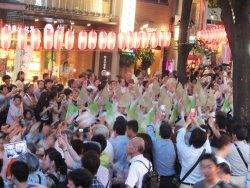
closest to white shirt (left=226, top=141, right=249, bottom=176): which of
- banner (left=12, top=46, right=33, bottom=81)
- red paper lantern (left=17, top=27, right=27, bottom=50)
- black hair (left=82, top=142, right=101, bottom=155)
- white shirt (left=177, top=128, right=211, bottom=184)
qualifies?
white shirt (left=177, top=128, right=211, bottom=184)

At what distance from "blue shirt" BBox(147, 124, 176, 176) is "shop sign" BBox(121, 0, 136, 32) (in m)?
16.4

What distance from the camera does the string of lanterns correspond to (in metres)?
16.2

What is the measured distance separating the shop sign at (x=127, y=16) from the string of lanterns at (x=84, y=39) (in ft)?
5.97

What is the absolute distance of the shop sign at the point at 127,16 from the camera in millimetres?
23781

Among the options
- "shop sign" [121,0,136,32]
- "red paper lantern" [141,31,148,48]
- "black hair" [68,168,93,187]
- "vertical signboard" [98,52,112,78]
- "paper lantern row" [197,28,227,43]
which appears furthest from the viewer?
"paper lantern row" [197,28,227,43]

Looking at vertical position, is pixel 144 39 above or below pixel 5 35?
above

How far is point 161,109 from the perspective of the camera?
31.2 feet

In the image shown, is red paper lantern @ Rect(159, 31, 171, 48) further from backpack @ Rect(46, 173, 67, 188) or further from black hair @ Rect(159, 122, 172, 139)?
backpack @ Rect(46, 173, 67, 188)

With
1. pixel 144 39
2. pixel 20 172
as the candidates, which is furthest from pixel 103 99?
pixel 144 39

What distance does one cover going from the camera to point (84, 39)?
62.6 feet

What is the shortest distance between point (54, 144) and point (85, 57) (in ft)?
58.6

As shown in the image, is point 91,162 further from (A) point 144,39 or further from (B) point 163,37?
(B) point 163,37

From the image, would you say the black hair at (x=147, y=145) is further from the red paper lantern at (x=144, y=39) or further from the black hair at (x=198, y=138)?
the red paper lantern at (x=144, y=39)

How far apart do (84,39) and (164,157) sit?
12.0m
